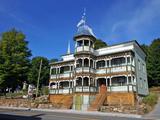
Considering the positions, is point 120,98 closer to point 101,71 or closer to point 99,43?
point 101,71

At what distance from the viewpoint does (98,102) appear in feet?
95.8

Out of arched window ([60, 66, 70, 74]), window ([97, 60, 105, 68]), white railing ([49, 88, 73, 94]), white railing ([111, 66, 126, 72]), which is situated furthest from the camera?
arched window ([60, 66, 70, 74])

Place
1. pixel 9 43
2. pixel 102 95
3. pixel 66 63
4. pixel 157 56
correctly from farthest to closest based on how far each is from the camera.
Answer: pixel 157 56 → pixel 9 43 → pixel 66 63 → pixel 102 95

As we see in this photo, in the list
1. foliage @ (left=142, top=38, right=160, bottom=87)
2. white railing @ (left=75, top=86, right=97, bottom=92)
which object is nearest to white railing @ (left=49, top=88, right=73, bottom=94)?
white railing @ (left=75, top=86, right=97, bottom=92)

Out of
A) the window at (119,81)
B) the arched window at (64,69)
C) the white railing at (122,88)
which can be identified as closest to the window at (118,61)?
the window at (119,81)

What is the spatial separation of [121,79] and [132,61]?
3.45m

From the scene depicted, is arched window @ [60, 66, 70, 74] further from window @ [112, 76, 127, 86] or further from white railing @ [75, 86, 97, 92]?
window @ [112, 76, 127, 86]

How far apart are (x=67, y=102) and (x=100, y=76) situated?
281 inches

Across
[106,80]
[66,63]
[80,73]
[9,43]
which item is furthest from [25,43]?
[106,80]

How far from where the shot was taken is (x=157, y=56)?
52.5 m

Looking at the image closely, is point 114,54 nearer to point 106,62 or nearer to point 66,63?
point 106,62

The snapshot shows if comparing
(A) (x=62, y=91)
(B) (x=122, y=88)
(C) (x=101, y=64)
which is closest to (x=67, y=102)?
(A) (x=62, y=91)

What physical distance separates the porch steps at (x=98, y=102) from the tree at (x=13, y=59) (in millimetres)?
20818

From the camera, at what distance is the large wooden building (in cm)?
2994
